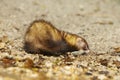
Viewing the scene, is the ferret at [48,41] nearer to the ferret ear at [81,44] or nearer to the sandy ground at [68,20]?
the ferret ear at [81,44]

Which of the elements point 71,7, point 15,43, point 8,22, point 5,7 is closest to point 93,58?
point 15,43

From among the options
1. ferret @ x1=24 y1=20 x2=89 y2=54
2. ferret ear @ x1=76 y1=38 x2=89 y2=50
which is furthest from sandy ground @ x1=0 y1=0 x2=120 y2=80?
ferret ear @ x1=76 y1=38 x2=89 y2=50

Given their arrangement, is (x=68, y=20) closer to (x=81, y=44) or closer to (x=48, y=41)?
(x=81, y=44)

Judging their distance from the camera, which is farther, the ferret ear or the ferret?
the ferret ear

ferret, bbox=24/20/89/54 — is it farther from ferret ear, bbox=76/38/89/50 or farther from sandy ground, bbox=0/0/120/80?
sandy ground, bbox=0/0/120/80

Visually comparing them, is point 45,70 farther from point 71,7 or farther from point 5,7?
point 71,7

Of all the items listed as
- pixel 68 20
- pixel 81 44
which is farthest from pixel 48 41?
pixel 68 20
